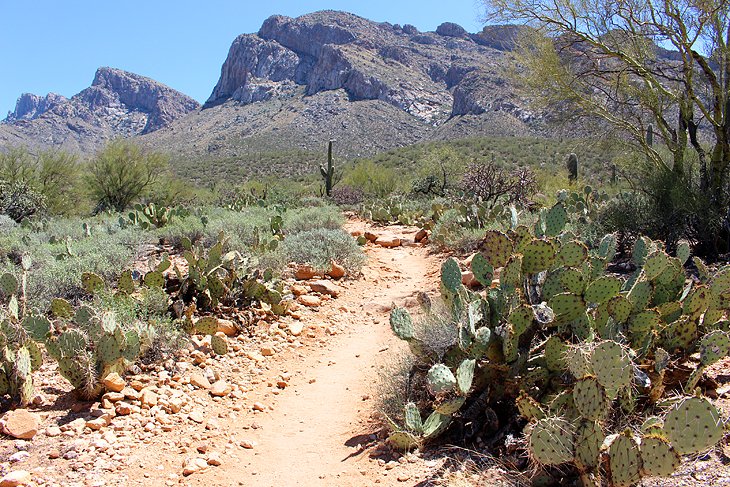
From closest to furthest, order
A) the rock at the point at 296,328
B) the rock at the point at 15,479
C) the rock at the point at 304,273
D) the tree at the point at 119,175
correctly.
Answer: the rock at the point at 15,479
the rock at the point at 296,328
the rock at the point at 304,273
the tree at the point at 119,175

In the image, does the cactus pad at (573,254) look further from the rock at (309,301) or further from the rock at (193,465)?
the rock at (309,301)

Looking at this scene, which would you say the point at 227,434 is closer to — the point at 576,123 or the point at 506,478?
the point at 506,478

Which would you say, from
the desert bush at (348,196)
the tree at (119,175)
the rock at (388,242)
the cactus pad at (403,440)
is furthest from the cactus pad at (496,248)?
the tree at (119,175)

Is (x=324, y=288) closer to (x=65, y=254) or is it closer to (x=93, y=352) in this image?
(x=93, y=352)

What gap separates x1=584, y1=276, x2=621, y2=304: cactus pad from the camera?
11.6ft

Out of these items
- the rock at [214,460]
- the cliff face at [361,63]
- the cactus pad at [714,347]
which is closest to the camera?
the cactus pad at [714,347]

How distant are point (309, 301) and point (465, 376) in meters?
3.58

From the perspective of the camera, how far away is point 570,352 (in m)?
2.76

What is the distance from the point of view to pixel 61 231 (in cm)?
1008

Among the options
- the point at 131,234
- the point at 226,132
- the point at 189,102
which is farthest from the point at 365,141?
the point at 189,102

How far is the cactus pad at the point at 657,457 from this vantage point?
2.08 metres

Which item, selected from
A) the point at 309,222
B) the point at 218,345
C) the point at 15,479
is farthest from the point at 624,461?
the point at 309,222

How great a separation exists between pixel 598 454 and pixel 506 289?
1.36 m

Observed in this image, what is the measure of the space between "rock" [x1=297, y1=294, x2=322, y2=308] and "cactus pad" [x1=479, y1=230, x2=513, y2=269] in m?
2.97
